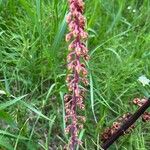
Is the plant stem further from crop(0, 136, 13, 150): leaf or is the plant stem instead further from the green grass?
crop(0, 136, 13, 150): leaf

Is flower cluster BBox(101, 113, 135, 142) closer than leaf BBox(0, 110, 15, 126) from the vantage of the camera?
No

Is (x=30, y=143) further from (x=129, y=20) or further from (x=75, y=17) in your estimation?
(x=129, y=20)

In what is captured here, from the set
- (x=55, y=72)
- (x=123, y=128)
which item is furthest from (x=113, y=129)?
(x=55, y=72)

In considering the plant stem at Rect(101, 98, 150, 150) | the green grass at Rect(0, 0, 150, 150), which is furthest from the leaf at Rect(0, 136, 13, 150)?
the plant stem at Rect(101, 98, 150, 150)

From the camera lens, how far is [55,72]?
2445mm

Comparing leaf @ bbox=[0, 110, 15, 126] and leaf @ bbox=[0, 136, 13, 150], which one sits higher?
leaf @ bbox=[0, 110, 15, 126]

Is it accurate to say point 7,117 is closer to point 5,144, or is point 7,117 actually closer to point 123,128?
point 5,144

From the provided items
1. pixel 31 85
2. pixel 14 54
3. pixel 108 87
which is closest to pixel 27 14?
pixel 14 54

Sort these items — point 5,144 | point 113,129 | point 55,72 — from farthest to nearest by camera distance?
point 55,72
point 113,129
point 5,144

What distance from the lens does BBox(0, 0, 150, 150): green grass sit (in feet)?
7.59

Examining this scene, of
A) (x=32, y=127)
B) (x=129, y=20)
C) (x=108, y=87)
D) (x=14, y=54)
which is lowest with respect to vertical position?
(x=32, y=127)

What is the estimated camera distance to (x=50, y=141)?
2355mm

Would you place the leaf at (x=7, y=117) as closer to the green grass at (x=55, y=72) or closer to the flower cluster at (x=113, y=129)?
the green grass at (x=55, y=72)

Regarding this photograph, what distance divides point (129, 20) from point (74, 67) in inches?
52.4
